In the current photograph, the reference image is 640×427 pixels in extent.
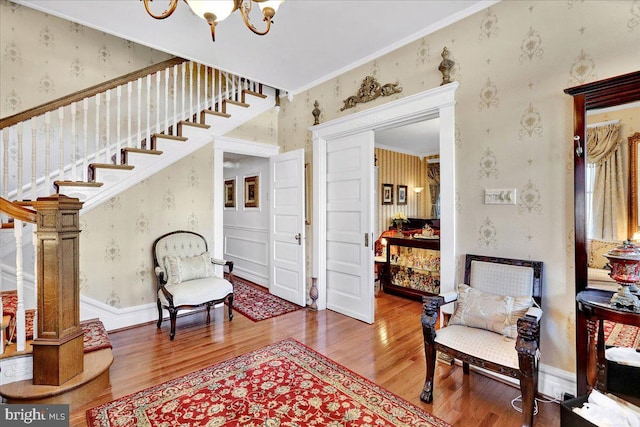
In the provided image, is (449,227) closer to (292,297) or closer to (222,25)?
(292,297)

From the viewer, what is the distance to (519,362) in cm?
163

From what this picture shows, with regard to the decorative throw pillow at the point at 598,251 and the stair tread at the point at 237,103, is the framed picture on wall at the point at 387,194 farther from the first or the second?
the decorative throw pillow at the point at 598,251

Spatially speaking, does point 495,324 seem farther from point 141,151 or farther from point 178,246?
point 141,151

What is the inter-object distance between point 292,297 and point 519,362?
9.23ft

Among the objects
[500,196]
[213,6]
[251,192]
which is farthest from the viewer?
[251,192]

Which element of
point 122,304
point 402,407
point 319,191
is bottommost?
point 402,407

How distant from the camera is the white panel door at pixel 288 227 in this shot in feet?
12.6

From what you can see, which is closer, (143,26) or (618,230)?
(618,230)

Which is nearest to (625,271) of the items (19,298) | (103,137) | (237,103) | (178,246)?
(19,298)

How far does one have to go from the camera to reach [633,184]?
67.6 inches

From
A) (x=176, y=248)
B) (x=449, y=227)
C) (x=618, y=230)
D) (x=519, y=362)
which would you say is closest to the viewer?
(x=519, y=362)

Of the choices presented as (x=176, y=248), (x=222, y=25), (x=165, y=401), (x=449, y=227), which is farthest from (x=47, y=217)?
(x=449, y=227)

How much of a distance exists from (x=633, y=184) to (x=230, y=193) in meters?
5.59

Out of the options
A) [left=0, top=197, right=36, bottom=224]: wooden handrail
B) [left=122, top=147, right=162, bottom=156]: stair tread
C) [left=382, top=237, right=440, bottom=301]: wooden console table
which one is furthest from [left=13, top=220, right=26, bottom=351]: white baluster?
[left=382, top=237, right=440, bottom=301]: wooden console table
